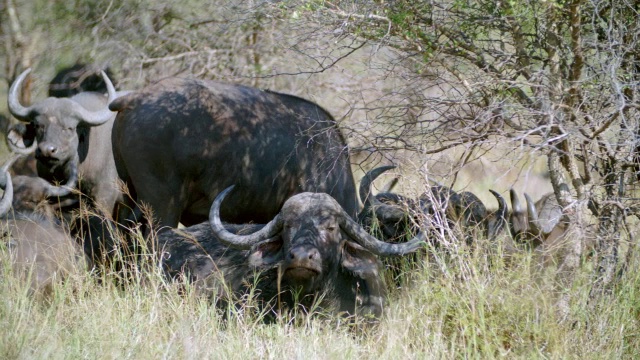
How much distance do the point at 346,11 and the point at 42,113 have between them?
4269 millimetres

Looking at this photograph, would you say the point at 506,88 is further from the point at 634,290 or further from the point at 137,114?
the point at 137,114

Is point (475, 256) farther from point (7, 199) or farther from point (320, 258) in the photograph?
point (7, 199)

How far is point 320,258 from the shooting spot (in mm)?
6254

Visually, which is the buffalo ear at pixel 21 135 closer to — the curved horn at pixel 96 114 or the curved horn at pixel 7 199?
the curved horn at pixel 96 114

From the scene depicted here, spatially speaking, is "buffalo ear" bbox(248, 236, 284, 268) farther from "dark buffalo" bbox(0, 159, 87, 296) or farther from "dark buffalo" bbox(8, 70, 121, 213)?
"dark buffalo" bbox(8, 70, 121, 213)

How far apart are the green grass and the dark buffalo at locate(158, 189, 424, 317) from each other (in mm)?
209

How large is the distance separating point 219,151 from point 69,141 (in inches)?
87.6

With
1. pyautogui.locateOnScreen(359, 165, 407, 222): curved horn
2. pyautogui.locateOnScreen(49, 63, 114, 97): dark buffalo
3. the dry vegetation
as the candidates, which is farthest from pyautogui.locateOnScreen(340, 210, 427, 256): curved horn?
pyautogui.locateOnScreen(49, 63, 114, 97): dark buffalo

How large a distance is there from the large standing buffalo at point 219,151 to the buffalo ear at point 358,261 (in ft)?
3.96

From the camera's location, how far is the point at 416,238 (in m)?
6.51

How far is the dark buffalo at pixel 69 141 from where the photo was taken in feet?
31.4

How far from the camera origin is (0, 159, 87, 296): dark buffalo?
698 cm

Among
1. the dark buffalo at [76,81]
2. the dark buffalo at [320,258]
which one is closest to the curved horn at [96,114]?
the dark buffalo at [76,81]

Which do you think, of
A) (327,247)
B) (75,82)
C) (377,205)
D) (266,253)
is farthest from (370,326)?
(75,82)
